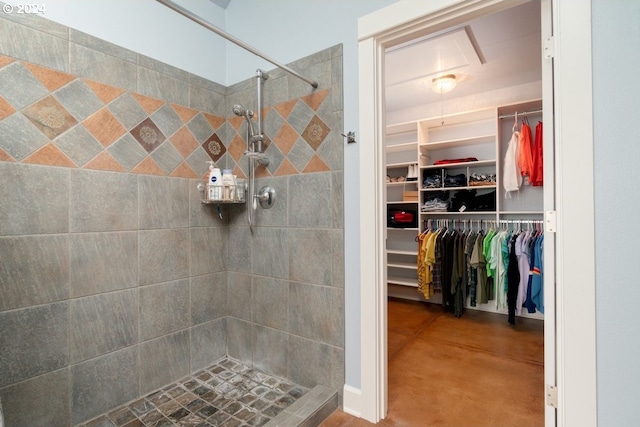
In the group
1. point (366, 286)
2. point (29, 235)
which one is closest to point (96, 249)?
point (29, 235)

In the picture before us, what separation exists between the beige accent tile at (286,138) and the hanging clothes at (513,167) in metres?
2.72

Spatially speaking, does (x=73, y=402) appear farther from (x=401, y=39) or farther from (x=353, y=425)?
(x=401, y=39)

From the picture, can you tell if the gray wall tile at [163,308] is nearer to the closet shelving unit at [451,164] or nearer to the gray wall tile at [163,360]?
the gray wall tile at [163,360]

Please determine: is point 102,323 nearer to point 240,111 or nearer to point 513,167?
point 240,111

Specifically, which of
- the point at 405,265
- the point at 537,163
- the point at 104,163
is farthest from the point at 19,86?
the point at 537,163

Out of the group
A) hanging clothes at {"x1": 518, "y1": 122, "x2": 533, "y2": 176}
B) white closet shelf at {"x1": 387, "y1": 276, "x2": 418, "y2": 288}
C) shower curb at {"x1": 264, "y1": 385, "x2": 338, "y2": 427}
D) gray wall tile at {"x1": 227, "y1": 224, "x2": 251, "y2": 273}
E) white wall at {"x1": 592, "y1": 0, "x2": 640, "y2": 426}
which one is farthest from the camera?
white closet shelf at {"x1": 387, "y1": 276, "x2": 418, "y2": 288}

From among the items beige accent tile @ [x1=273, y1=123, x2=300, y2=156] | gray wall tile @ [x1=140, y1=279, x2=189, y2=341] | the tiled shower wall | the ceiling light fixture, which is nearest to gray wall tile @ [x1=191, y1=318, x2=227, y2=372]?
the tiled shower wall

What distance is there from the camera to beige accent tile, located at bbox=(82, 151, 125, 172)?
1.56m

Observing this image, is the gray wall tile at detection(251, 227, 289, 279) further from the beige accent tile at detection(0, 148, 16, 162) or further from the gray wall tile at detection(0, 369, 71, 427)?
the beige accent tile at detection(0, 148, 16, 162)

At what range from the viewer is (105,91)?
63.6 inches

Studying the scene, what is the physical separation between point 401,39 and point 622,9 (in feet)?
2.77

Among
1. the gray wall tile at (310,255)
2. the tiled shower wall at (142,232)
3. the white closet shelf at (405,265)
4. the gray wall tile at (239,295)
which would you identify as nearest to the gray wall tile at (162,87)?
the tiled shower wall at (142,232)

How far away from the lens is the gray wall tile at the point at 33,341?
130 cm

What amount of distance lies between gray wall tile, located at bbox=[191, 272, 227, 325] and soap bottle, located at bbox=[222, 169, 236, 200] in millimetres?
618
